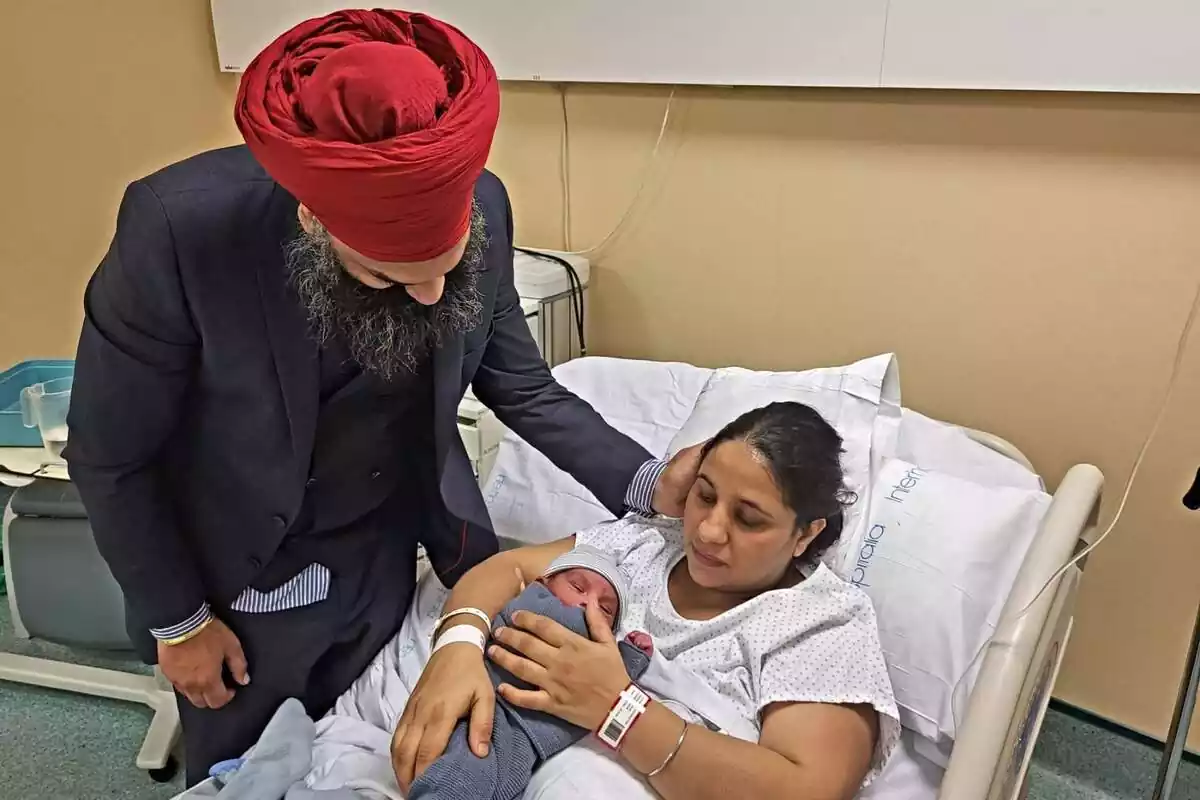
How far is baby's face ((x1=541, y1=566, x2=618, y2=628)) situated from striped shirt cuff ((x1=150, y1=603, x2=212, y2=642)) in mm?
467

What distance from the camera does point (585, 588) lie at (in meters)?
1.33

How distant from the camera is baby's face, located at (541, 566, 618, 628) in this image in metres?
1.31

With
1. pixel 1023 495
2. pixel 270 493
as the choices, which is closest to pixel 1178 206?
pixel 1023 495

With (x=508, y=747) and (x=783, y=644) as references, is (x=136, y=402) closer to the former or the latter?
(x=508, y=747)

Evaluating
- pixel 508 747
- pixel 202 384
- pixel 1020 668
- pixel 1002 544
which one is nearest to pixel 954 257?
pixel 1002 544

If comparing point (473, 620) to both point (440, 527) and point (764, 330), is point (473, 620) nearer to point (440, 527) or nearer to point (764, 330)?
point (440, 527)

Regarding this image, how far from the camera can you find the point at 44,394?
197cm

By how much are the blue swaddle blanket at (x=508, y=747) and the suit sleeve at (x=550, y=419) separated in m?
0.26

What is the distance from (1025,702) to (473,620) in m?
0.70

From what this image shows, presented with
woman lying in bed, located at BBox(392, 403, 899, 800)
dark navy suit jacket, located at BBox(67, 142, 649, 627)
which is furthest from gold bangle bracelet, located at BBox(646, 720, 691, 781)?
dark navy suit jacket, located at BBox(67, 142, 649, 627)

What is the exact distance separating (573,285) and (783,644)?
1.12 metres

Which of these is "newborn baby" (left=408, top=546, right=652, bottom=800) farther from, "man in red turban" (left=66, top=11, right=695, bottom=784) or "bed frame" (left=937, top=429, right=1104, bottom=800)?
"bed frame" (left=937, top=429, right=1104, bottom=800)

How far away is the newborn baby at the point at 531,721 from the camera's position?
1053mm

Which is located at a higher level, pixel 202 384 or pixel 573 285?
pixel 202 384
